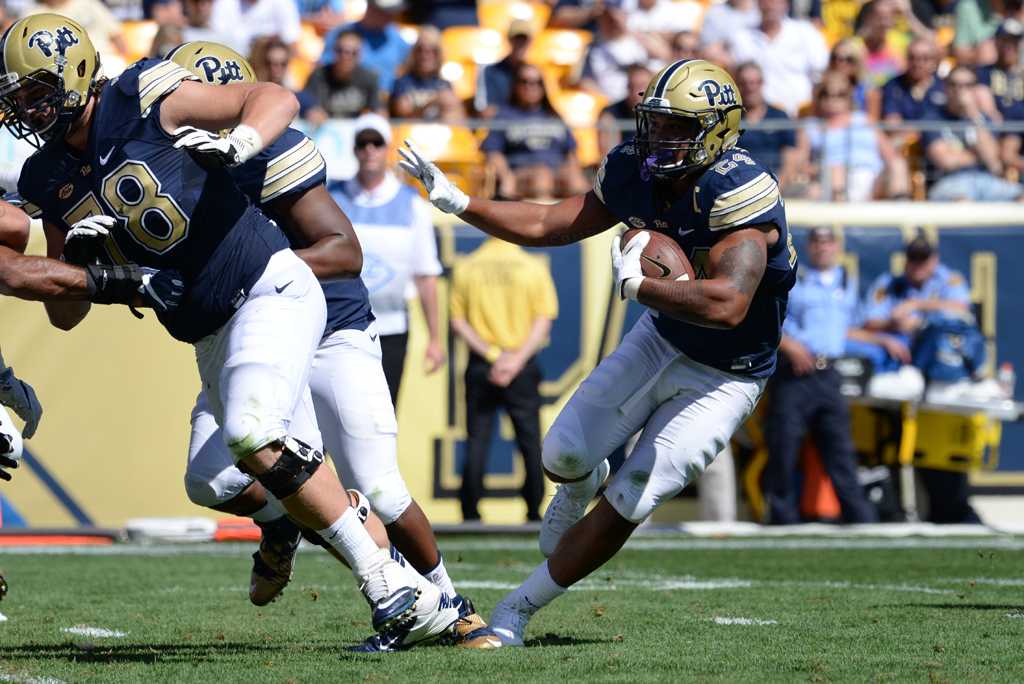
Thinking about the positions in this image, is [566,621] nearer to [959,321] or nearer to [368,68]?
[959,321]

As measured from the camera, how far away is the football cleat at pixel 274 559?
527 cm

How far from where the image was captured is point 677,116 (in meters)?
4.98

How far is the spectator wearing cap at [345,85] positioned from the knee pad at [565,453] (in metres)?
6.01

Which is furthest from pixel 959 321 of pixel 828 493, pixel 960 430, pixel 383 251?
pixel 383 251

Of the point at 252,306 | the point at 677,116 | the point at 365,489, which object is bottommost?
the point at 365,489

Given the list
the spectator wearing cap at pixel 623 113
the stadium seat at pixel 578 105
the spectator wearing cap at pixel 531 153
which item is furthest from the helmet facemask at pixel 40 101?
the stadium seat at pixel 578 105

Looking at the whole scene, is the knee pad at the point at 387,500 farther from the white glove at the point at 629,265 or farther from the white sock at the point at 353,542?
the white glove at the point at 629,265

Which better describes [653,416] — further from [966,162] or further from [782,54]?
[782,54]

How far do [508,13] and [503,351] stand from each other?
190 inches

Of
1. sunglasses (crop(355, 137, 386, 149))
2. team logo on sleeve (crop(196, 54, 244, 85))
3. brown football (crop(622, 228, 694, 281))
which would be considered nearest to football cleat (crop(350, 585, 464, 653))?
brown football (crop(622, 228, 694, 281))

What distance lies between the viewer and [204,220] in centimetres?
455

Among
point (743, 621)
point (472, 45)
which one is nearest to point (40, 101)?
point (743, 621)

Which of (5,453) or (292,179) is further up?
(292,179)

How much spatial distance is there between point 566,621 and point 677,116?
66.4 inches
